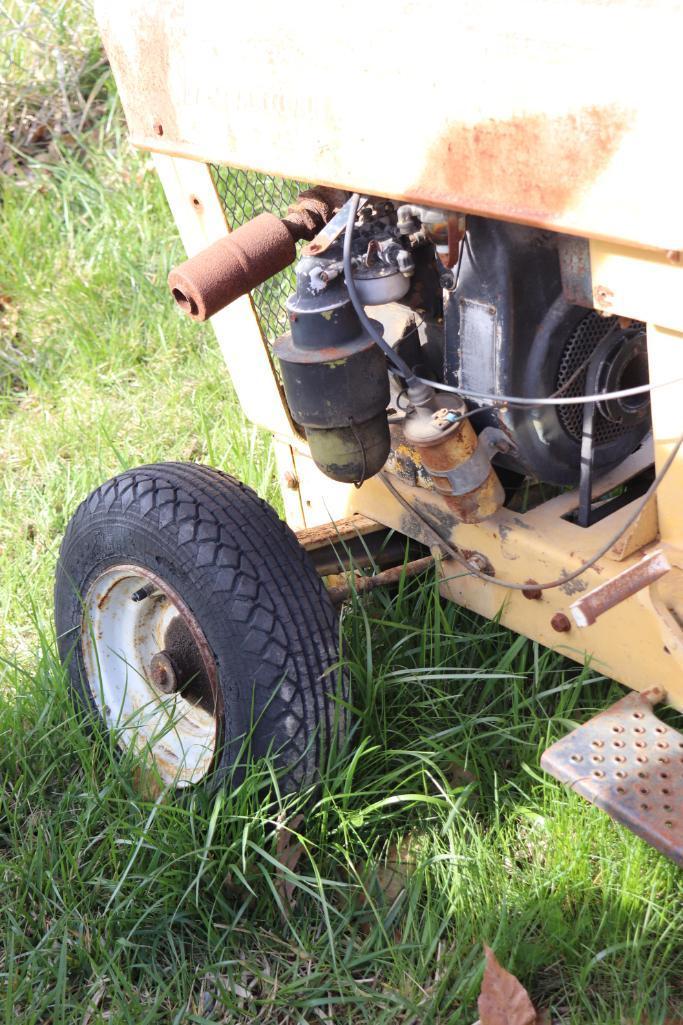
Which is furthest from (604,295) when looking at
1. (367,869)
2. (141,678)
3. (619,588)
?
(141,678)

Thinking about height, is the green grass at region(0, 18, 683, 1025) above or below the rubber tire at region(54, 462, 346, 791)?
below

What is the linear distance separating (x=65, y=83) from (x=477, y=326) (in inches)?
128

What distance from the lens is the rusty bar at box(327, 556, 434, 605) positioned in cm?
210

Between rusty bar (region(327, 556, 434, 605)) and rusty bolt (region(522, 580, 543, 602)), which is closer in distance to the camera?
rusty bolt (region(522, 580, 543, 602))

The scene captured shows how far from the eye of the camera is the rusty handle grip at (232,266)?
5.56ft

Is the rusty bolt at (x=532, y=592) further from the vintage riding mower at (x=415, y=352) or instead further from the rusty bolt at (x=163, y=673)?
the rusty bolt at (x=163, y=673)

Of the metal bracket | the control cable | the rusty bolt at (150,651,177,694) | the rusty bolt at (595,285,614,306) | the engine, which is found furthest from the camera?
the rusty bolt at (150,651,177,694)

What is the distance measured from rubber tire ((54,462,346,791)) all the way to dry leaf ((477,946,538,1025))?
1.41 feet

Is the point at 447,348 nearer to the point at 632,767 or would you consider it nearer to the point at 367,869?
the point at 632,767

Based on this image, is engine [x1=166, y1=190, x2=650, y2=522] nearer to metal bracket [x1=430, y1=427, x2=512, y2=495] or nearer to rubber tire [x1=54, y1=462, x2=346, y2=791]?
metal bracket [x1=430, y1=427, x2=512, y2=495]

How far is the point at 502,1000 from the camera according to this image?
1.58 meters

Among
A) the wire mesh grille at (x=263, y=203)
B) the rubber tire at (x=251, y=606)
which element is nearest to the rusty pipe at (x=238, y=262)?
the wire mesh grille at (x=263, y=203)

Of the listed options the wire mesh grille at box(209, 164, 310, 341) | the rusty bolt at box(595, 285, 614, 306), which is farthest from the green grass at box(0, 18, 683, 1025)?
the rusty bolt at box(595, 285, 614, 306)

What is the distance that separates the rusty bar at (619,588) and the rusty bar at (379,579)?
0.58 m
